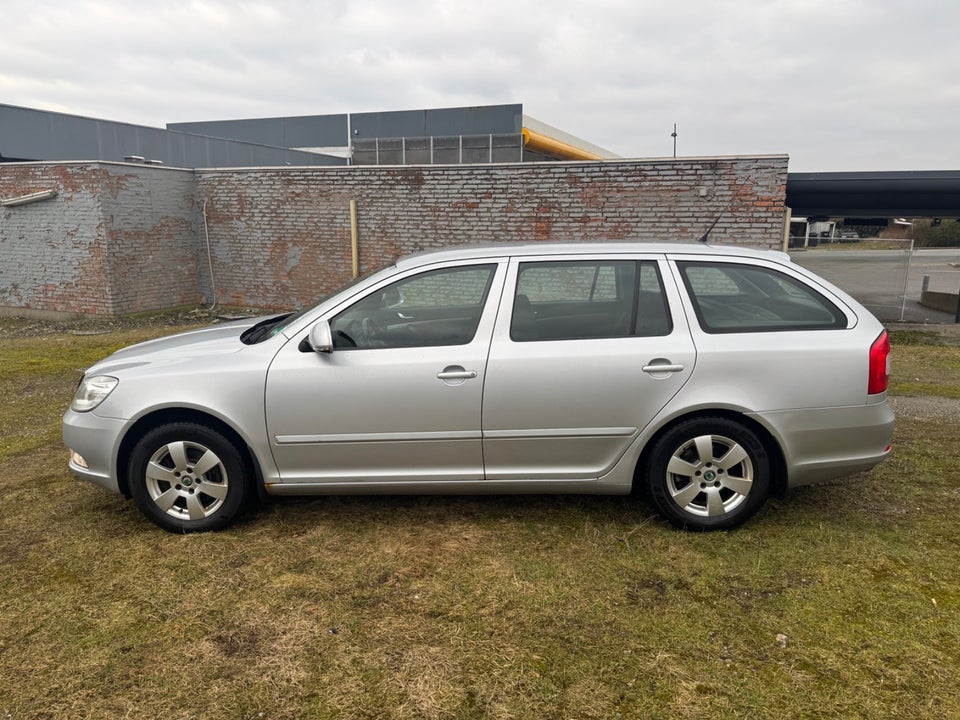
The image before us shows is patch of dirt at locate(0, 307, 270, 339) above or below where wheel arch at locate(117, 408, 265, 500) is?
below

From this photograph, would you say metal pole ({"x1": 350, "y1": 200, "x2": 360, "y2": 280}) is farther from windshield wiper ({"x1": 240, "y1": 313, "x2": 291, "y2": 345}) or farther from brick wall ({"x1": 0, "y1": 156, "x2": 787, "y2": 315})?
windshield wiper ({"x1": 240, "y1": 313, "x2": 291, "y2": 345})

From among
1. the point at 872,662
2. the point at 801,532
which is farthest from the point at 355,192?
the point at 872,662

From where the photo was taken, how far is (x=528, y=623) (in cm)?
292

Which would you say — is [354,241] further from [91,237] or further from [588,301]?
[588,301]

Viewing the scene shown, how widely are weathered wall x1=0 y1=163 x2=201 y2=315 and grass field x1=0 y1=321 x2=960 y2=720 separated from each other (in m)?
9.92

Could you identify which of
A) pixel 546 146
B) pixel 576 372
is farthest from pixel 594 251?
pixel 546 146

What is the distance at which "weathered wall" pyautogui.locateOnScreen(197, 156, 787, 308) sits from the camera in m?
11.1

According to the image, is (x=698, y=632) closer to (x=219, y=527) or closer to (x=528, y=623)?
(x=528, y=623)

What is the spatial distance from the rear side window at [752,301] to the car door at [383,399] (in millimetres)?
1162

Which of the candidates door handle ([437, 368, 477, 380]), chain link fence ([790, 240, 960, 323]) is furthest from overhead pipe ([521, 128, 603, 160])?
door handle ([437, 368, 477, 380])

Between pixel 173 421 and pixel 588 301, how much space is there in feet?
8.02

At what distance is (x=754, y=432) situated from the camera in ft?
11.9

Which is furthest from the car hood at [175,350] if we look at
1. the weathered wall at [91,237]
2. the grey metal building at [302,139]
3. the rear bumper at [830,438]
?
the grey metal building at [302,139]

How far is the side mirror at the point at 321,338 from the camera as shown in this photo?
11.5 feet
